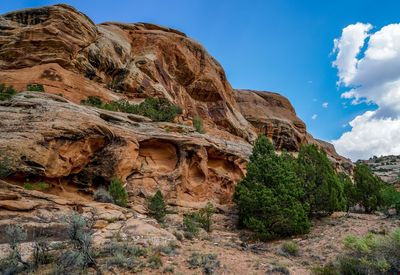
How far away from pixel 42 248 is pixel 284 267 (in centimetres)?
781

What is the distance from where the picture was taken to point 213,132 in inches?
1372

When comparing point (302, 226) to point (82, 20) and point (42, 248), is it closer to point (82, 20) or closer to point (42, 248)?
point (42, 248)

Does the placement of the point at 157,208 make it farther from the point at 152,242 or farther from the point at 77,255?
the point at 77,255

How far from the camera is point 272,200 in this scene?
17.3 metres

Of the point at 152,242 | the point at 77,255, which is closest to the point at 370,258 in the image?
the point at 152,242

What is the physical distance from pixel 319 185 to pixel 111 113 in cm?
1610

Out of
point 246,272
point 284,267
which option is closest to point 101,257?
point 246,272

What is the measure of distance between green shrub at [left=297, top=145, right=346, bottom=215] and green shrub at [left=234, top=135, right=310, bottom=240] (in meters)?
1.08

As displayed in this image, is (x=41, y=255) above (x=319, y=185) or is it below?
below

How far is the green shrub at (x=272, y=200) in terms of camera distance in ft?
55.8

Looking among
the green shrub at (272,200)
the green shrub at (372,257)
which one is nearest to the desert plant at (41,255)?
the green shrub at (372,257)

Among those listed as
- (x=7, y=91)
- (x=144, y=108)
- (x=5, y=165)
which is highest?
(x=144, y=108)

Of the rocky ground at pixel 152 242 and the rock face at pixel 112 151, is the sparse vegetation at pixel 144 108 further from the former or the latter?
the rocky ground at pixel 152 242

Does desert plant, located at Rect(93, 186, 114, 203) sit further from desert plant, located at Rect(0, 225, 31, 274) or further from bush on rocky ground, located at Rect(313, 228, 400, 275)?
bush on rocky ground, located at Rect(313, 228, 400, 275)
